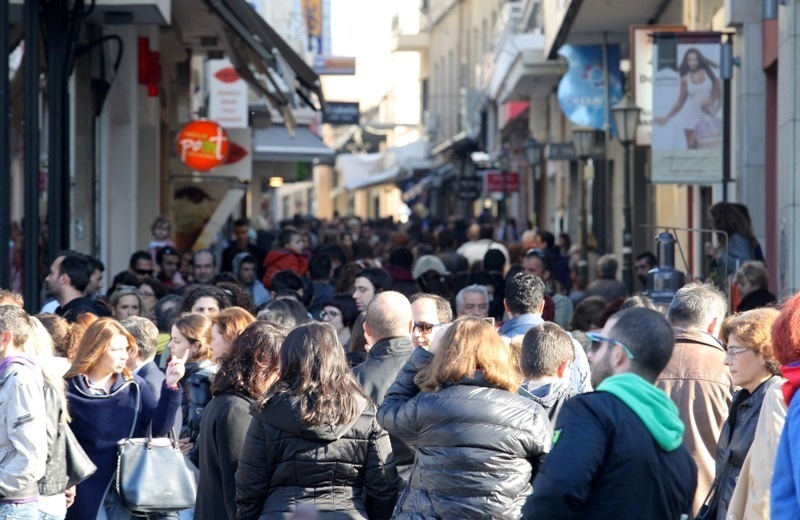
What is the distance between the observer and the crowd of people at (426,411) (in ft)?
14.8

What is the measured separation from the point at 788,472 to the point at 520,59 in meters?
22.6

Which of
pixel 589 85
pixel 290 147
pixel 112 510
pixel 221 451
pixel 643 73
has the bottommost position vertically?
pixel 112 510

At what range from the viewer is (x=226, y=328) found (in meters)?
7.57

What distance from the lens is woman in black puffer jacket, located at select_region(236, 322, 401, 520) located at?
596 centimetres

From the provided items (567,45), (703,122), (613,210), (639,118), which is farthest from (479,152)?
(703,122)

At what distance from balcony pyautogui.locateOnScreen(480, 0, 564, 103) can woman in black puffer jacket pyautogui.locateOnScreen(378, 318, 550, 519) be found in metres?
20.7

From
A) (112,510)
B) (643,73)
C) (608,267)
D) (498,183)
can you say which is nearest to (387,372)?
(112,510)

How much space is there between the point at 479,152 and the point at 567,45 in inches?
796

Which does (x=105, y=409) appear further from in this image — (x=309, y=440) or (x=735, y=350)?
(x=735, y=350)

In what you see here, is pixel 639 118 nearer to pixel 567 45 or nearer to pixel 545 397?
pixel 567 45

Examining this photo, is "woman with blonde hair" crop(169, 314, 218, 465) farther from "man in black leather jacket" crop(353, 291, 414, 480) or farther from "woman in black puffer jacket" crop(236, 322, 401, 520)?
"woman in black puffer jacket" crop(236, 322, 401, 520)

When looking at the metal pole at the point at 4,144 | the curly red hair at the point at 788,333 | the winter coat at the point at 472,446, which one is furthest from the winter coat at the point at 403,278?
the curly red hair at the point at 788,333

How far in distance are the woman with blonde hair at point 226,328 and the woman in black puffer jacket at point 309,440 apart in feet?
4.93

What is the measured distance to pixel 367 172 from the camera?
170 feet
